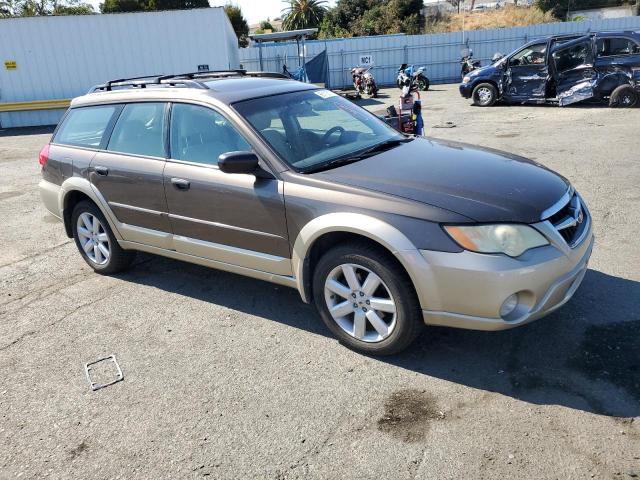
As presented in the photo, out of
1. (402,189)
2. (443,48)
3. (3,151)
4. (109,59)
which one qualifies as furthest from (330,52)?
(402,189)

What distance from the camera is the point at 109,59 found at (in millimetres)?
18219

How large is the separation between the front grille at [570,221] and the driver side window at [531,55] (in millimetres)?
12420

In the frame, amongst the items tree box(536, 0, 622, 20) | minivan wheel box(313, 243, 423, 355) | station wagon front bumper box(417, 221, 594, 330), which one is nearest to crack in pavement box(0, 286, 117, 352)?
minivan wheel box(313, 243, 423, 355)

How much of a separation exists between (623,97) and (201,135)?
13.4 metres

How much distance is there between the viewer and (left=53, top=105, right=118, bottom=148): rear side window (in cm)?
492

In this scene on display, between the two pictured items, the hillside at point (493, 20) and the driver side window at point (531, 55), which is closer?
the driver side window at point (531, 55)

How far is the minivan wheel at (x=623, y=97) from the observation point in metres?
13.7

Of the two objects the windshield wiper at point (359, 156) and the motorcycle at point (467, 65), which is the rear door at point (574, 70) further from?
the windshield wiper at point (359, 156)

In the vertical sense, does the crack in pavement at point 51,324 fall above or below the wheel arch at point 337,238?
below

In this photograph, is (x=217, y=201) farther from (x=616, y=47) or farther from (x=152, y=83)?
(x=616, y=47)

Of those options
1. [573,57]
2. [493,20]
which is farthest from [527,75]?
[493,20]

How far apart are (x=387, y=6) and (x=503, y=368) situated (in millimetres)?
47067

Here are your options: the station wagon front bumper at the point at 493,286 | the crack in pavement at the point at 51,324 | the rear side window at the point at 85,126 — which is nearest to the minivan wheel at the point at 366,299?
the station wagon front bumper at the point at 493,286

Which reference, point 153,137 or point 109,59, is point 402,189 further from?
point 109,59
